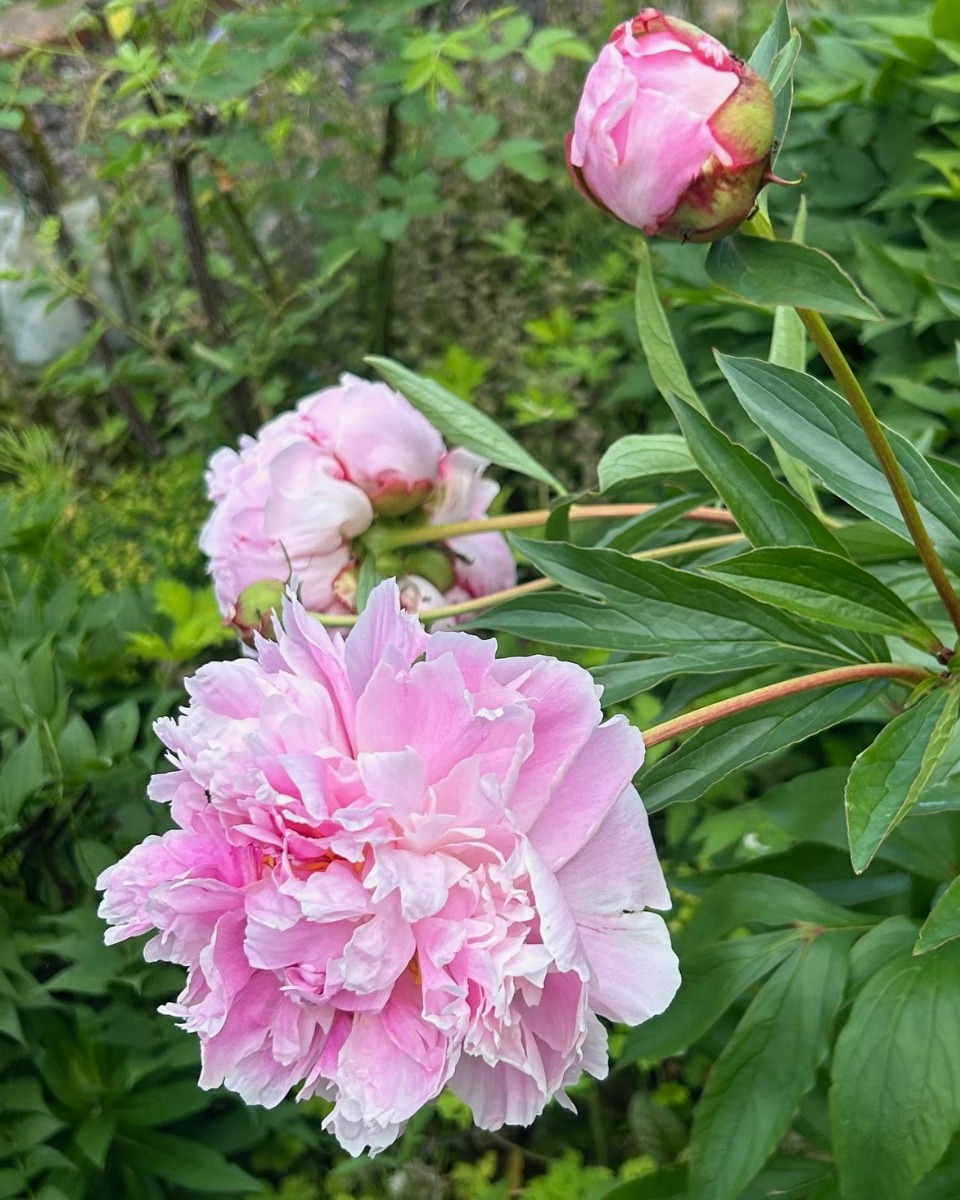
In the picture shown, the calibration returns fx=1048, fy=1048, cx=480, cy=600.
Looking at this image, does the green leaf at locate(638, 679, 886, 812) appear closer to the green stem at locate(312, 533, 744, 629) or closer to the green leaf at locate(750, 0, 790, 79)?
the green stem at locate(312, 533, 744, 629)

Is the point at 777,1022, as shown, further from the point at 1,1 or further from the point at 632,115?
the point at 1,1

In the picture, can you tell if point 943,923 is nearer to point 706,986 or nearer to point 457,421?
point 706,986

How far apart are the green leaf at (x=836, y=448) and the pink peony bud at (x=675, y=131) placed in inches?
4.2

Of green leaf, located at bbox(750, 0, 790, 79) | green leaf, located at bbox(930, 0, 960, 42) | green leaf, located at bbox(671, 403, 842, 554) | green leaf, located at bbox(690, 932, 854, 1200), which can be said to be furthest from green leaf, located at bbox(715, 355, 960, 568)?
green leaf, located at bbox(930, 0, 960, 42)

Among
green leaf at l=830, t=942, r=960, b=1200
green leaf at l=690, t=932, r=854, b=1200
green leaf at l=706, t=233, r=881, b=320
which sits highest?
green leaf at l=706, t=233, r=881, b=320

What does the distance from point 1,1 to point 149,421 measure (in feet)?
2.40

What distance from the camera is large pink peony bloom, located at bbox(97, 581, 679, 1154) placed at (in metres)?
0.33

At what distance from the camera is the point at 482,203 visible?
5.31 ft

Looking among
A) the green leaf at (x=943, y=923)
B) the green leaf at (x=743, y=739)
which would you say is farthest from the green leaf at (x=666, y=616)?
the green leaf at (x=943, y=923)

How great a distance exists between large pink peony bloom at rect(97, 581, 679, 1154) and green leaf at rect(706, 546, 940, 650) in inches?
4.9

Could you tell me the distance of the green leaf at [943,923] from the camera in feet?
1.23

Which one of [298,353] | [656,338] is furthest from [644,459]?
[298,353]

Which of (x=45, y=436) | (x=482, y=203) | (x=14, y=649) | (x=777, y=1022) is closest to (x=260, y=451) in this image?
(x=14, y=649)

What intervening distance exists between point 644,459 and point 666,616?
0.50ft
